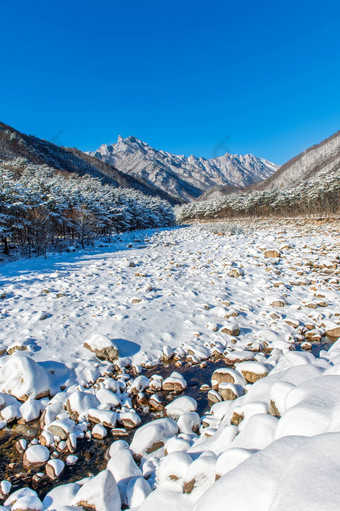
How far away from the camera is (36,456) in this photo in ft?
13.0

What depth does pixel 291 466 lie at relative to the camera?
194 centimetres

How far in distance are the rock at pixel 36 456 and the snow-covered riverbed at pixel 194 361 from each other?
0.03 meters

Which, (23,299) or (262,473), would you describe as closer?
(262,473)

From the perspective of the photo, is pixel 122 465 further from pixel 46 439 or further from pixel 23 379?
pixel 23 379

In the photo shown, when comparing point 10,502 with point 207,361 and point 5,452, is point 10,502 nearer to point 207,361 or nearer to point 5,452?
point 5,452

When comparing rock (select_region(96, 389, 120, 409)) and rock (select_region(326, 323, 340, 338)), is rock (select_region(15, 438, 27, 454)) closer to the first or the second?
rock (select_region(96, 389, 120, 409))

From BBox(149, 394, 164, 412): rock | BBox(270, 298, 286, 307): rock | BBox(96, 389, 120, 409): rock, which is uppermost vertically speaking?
BBox(270, 298, 286, 307): rock

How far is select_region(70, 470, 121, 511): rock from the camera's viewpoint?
2.96m

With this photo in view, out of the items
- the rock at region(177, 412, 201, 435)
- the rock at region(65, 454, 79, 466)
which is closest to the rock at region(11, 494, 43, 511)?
the rock at region(65, 454, 79, 466)

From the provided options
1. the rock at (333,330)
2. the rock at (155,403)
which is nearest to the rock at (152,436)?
the rock at (155,403)

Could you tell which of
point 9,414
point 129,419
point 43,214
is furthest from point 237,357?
point 43,214

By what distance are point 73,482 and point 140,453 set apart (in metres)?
0.98

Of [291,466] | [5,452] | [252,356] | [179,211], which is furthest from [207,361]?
[179,211]

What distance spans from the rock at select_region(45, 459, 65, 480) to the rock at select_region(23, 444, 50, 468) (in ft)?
0.56
